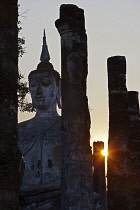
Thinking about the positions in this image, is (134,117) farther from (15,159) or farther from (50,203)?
(15,159)

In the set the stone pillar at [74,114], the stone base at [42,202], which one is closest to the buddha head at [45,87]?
the stone base at [42,202]

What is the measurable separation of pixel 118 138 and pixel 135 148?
2318 mm

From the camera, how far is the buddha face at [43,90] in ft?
68.9

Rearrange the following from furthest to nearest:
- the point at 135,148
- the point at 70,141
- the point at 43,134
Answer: the point at 43,134, the point at 135,148, the point at 70,141

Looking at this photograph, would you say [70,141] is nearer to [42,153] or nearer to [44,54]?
[42,153]

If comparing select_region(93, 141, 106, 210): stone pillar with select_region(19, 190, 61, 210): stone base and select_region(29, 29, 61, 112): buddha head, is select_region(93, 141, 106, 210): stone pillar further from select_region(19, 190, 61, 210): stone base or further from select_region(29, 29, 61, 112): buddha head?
select_region(19, 190, 61, 210): stone base

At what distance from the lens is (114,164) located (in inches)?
530

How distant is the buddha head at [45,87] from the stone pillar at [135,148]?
4.91 m

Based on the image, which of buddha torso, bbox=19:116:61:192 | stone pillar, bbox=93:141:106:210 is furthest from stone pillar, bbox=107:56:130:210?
stone pillar, bbox=93:141:106:210

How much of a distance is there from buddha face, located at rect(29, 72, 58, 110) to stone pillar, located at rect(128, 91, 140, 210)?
490 cm

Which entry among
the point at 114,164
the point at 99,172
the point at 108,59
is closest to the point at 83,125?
the point at 114,164

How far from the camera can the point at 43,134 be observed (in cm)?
2050

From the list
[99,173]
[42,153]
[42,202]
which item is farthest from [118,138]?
[42,153]

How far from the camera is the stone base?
50.9 ft
